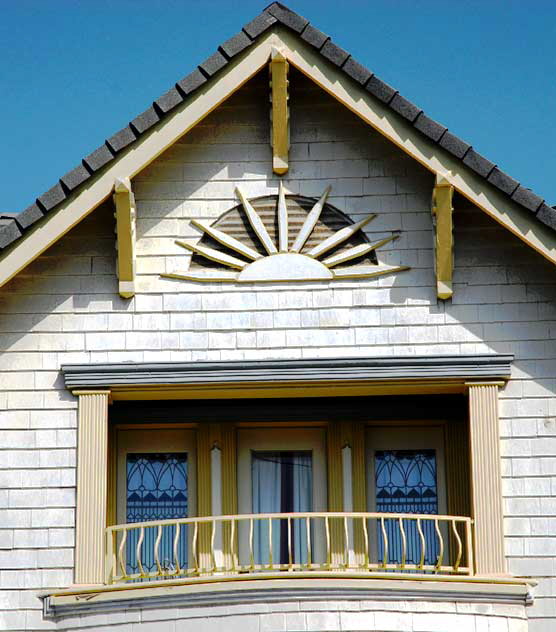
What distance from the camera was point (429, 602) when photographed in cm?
1559

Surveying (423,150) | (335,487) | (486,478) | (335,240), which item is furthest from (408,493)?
(423,150)

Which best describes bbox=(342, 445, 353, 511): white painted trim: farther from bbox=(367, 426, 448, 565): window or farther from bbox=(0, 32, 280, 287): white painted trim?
bbox=(0, 32, 280, 287): white painted trim

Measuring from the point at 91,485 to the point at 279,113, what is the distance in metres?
4.39

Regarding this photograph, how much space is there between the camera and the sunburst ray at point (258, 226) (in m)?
17.1

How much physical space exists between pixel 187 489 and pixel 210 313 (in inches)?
84.3

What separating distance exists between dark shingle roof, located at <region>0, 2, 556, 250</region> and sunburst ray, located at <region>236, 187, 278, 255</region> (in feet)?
4.72

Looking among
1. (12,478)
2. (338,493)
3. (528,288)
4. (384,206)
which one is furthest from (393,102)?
(12,478)

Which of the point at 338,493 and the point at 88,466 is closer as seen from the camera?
the point at 88,466

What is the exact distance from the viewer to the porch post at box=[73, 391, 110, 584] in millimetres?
16188

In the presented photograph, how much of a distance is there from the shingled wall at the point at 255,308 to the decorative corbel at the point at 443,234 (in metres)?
0.15

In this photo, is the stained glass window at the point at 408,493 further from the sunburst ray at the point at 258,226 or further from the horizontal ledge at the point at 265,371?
the sunburst ray at the point at 258,226

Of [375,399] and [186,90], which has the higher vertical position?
[186,90]

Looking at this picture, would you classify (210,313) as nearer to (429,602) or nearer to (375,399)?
(375,399)

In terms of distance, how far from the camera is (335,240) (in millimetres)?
17156
